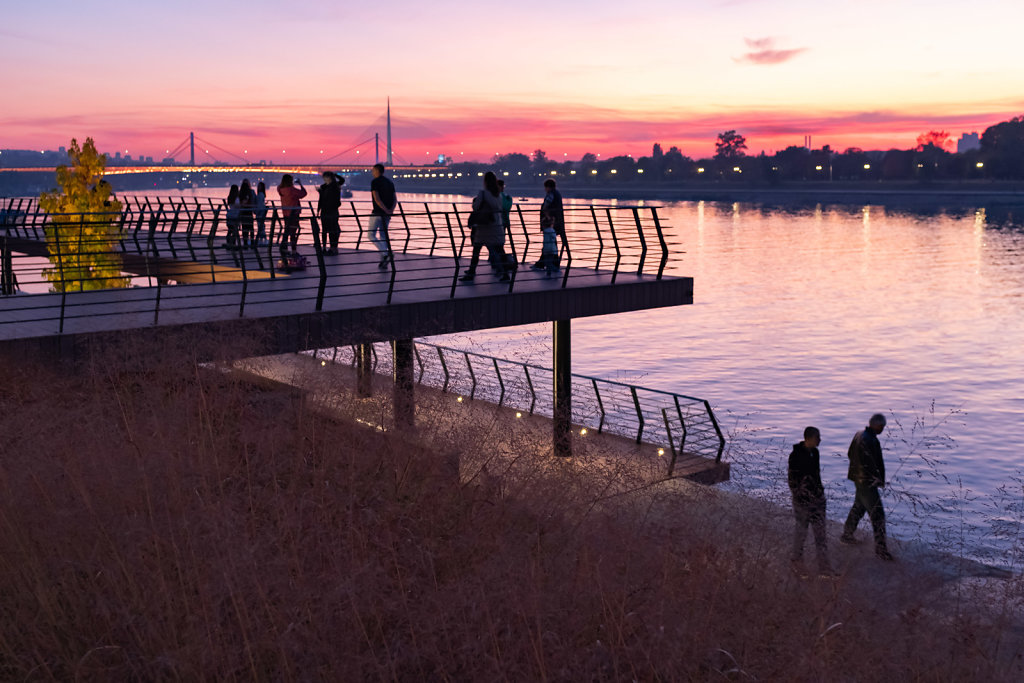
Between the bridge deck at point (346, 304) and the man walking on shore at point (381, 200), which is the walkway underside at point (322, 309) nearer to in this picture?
the bridge deck at point (346, 304)

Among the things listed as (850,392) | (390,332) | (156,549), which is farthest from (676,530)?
(850,392)

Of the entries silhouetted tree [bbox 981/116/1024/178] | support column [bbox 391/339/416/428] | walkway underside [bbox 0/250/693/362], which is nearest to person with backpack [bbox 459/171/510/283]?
walkway underside [bbox 0/250/693/362]

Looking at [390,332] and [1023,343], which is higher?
[390,332]

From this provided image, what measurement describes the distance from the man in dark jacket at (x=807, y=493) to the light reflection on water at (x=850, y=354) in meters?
0.46

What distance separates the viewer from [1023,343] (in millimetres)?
43250

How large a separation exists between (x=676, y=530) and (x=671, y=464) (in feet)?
28.9

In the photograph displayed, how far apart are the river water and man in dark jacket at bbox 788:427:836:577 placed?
451 millimetres

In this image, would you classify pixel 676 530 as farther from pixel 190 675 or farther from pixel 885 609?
pixel 190 675

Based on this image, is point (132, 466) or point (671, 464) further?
point (671, 464)

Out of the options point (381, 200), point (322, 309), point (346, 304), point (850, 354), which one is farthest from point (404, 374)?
point (850, 354)

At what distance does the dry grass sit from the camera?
4.17 meters

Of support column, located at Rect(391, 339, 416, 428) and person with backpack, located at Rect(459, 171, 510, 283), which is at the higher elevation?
person with backpack, located at Rect(459, 171, 510, 283)

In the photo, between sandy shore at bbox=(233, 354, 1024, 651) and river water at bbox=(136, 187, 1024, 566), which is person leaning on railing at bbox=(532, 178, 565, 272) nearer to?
river water at bbox=(136, 187, 1024, 566)

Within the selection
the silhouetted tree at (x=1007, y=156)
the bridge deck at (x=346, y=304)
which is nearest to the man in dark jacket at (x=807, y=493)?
the bridge deck at (x=346, y=304)
